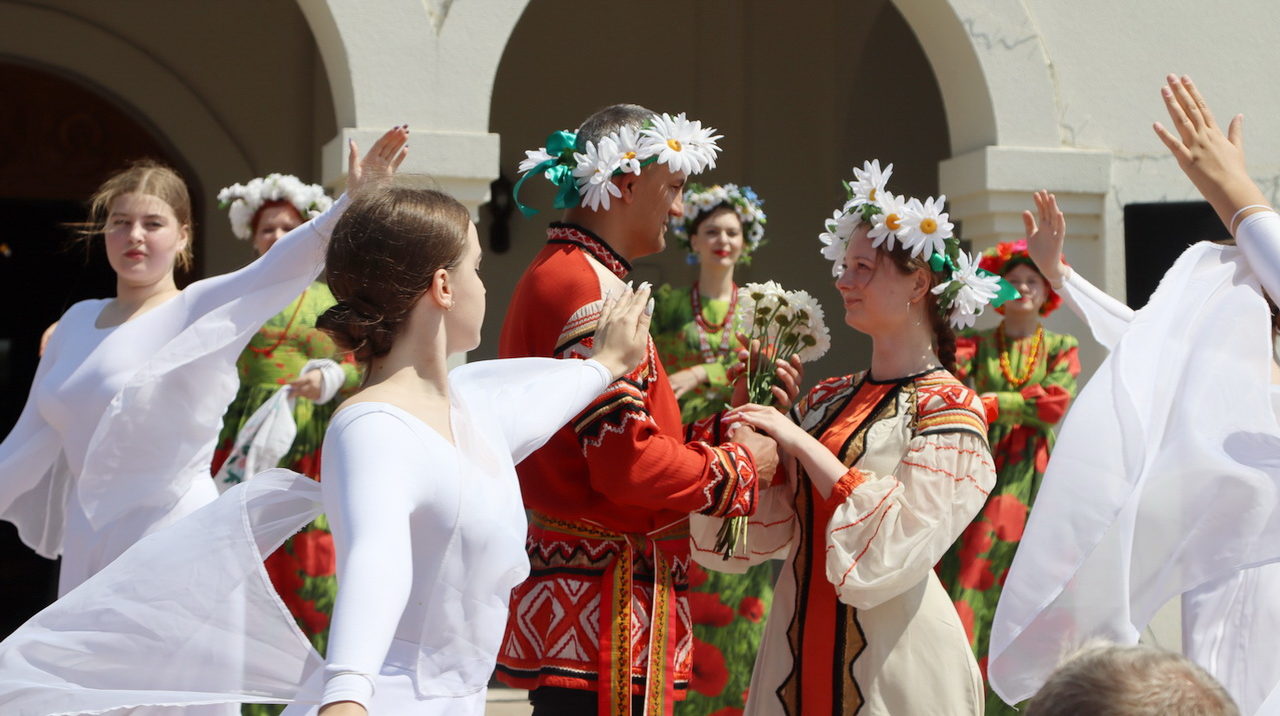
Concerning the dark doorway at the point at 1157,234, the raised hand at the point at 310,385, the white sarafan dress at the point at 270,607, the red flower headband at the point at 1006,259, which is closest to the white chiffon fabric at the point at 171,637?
the white sarafan dress at the point at 270,607

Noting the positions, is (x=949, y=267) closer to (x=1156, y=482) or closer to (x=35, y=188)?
(x=1156, y=482)

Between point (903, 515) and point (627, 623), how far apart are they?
0.59m

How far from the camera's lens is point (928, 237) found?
3.14 meters

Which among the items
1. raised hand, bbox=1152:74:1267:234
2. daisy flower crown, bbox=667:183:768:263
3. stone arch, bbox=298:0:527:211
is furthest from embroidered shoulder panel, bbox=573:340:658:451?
daisy flower crown, bbox=667:183:768:263

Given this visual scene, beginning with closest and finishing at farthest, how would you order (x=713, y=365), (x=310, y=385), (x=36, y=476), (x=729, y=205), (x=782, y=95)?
(x=36, y=476) < (x=310, y=385) < (x=713, y=365) < (x=729, y=205) < (x=782, y=95)

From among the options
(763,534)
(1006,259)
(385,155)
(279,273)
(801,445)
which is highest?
(1006,259)

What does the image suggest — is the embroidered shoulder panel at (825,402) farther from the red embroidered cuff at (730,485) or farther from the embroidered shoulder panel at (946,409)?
the red embroidered cuff at (730,485)

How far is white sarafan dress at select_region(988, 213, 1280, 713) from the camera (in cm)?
248

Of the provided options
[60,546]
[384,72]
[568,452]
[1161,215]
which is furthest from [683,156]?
[1161,215]

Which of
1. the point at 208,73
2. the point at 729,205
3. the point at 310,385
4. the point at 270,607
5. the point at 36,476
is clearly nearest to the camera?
the point at 270,607

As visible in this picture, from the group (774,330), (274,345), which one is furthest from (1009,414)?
(274,345)

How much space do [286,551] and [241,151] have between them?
3224 millimetres

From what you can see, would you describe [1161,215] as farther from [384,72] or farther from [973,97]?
[384,72]

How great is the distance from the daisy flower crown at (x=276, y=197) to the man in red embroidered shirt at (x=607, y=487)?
2.21 metres
